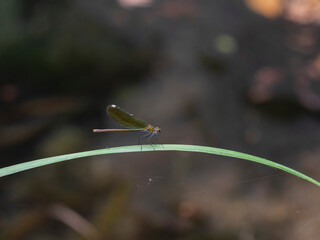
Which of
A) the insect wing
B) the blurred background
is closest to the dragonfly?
→ the insect wing

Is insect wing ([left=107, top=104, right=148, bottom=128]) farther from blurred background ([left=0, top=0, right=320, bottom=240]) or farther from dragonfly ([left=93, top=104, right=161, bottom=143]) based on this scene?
blurred background ([left=0, top=0, right=320, bottom=240])

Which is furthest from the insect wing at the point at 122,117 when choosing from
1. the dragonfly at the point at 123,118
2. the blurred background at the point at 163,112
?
the blurred background at the point at 163,112

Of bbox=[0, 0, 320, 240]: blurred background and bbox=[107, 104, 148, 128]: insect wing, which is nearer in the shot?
bbox=[107, 104, 148, 128]: insect wing

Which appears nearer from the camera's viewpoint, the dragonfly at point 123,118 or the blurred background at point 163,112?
the dragonfly at point 123,118

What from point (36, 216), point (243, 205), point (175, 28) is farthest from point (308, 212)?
point (175, 28)

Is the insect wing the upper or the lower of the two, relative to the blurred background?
lower

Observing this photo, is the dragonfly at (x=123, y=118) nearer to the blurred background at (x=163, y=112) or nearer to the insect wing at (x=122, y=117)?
the insect wing at (x=122, y=117)
